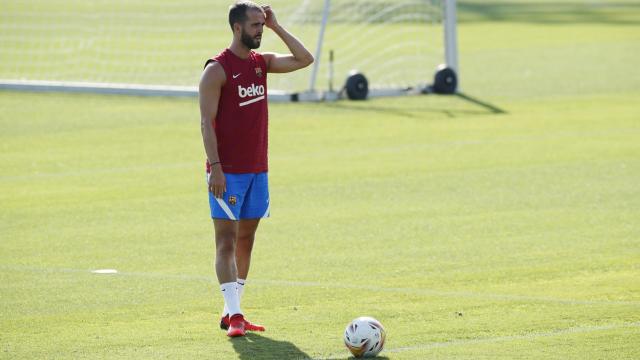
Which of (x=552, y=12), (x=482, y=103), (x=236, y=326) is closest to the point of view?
(x=236, y=326)

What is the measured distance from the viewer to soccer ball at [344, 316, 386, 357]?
345 inches

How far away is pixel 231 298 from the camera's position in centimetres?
958

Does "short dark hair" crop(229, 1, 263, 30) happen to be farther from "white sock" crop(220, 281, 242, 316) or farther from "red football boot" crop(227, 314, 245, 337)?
"red football boot" crop(227, 314, 245, 337)

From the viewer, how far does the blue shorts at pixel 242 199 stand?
381 inches

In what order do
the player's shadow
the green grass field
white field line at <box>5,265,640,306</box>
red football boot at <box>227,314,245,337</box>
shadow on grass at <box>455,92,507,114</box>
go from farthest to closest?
shadow on grass at <box>455,92,507,114</box>, white field line at <box>5,265,640,306</box>, the green grass field, red football boot at <box>227,314,245,337</box>, the player's shadow

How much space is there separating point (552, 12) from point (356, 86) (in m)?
22.6

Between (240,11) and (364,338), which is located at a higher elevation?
(240,11)

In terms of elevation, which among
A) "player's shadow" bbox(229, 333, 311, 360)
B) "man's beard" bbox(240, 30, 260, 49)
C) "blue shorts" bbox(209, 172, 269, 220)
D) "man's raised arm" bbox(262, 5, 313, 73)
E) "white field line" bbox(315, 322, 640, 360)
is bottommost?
"white field line" bbox(315, 322, 640, 360)

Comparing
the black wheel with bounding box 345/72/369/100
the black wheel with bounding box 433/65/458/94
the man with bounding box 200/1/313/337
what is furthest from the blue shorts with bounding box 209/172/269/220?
the black wheel with bounding box 433/65/458/94

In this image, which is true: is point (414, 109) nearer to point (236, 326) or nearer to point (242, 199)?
point (242, 199)

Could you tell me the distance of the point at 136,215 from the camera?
14.6 metres

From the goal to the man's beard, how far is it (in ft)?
48.1

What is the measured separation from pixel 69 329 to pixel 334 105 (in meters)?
14.4

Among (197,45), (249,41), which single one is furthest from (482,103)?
(249,41)
